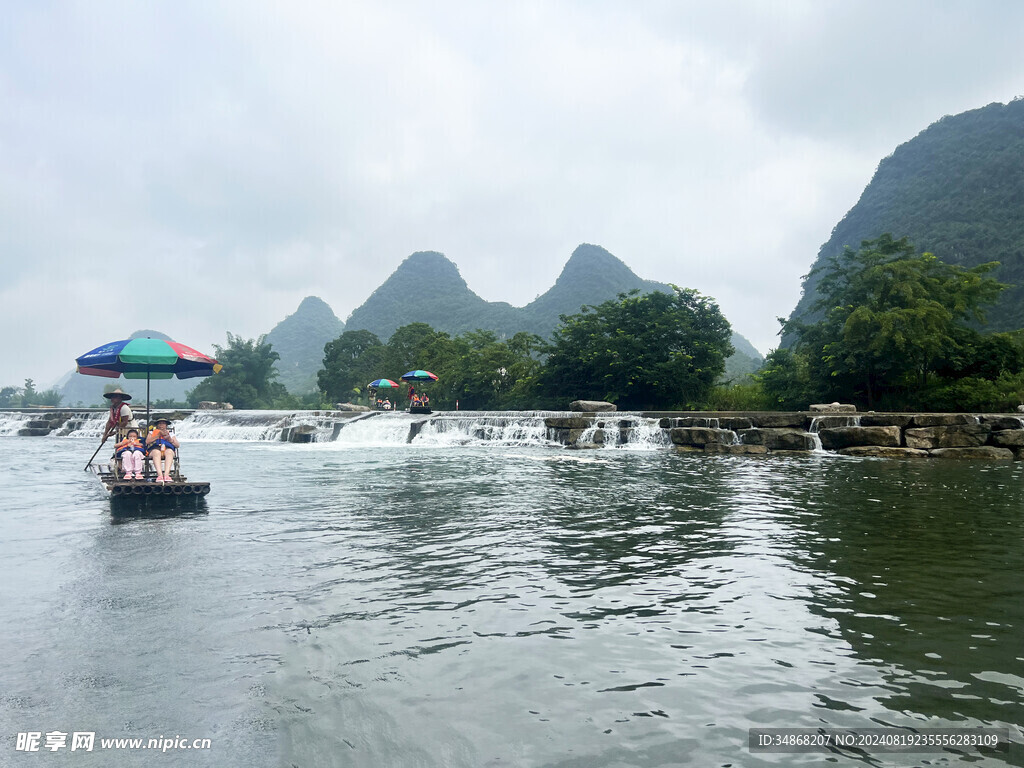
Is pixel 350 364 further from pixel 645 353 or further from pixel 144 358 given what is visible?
pixel 144 358

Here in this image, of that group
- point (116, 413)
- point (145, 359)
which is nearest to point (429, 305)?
point (116, 413)

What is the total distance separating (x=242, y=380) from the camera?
60.8 metres

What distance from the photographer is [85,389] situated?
137 m

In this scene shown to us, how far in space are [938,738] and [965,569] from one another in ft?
13.4

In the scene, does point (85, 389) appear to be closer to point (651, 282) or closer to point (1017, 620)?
point (651, 282)

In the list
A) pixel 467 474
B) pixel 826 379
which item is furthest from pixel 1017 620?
pixel 826 379

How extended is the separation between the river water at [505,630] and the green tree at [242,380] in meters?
53.4

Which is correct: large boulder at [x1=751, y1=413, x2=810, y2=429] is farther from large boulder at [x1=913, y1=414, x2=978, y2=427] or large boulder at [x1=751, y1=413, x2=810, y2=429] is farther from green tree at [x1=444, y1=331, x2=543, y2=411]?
green tree at [x1=444, y1=331, x2=543, y2=411]

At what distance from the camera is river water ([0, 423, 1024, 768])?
341 centimetres

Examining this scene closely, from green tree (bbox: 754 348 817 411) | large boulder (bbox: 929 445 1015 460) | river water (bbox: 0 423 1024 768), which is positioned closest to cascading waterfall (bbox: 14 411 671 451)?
large boulder (bbox: 929 445 1015 460)

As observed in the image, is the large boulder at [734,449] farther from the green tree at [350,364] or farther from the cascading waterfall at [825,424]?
the green tree at [350,364]

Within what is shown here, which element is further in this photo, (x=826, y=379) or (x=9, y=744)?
(x=826, y=379)

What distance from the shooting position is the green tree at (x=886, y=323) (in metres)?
24.7

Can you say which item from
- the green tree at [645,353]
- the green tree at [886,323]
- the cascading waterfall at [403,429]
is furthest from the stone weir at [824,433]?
the green tree at [645,353]
